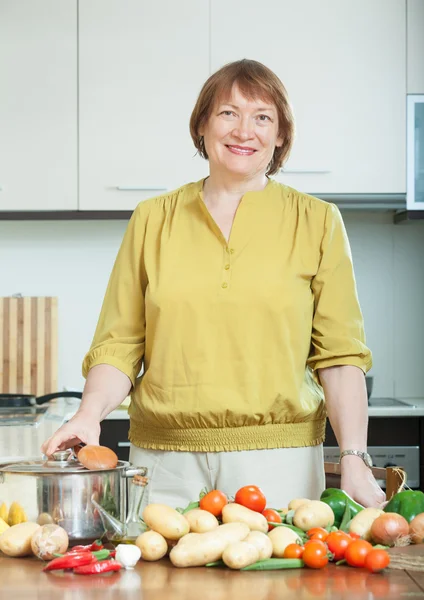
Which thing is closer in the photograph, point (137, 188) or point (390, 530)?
point (390, 530)

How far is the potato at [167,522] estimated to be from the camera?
3.60ft

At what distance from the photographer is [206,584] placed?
100cm

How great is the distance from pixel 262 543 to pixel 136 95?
231 centimetres

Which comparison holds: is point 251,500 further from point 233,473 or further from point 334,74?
point 334,74

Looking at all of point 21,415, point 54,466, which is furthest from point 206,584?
point 21,415

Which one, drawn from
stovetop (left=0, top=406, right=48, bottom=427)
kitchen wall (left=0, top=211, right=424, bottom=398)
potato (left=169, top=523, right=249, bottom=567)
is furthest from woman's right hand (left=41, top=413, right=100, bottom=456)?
kitchen wall (left=0, top=211, right=424, bottom=398)

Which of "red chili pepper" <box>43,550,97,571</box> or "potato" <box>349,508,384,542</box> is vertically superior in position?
"potato" <box>349,508,384,542</box>

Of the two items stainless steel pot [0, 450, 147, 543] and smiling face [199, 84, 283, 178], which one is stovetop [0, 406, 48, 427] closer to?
smiling face [199, 84, 283, 178]

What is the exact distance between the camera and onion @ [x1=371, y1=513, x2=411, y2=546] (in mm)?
1124

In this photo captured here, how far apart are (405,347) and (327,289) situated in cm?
190

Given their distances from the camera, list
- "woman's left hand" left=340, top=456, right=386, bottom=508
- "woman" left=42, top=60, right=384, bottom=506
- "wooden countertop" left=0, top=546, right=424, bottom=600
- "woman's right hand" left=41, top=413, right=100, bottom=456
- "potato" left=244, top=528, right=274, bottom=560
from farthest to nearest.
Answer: "woman" left=42, top=60, right=384, bottom=506, "woman's left hand" left=340, top=456, right=386, bottom=508, "woman's right hand" left=41, top=413, right=100, bottom=456, "potato" left=244, top=528, right=274, bottom=560, "wooden countertop" left=0, top=546, right=424, bottom=600

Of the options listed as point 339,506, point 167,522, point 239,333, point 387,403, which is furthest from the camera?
point 387,403

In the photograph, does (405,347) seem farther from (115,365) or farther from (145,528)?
(145,528)

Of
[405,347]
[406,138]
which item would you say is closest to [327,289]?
[406,138]
